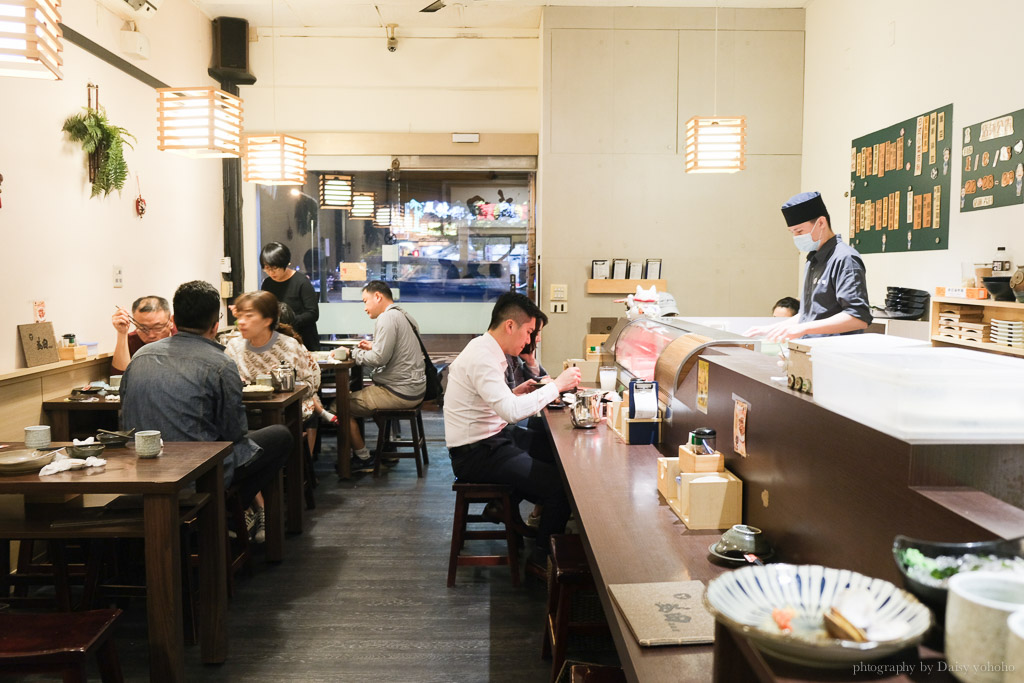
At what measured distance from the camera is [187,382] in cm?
322

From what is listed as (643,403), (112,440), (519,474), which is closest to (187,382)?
(112,440)

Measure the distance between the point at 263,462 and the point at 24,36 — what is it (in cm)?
214

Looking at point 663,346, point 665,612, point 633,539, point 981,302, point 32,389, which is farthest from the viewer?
point 32,389

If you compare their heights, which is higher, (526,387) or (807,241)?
(807,241)

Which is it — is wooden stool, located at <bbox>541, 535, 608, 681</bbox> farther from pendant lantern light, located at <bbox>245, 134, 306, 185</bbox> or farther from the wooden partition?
pendant lantern light, located at <bbox>245, 134, 306, 185</bbox>

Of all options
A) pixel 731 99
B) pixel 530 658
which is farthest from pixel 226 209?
pixel 530 658

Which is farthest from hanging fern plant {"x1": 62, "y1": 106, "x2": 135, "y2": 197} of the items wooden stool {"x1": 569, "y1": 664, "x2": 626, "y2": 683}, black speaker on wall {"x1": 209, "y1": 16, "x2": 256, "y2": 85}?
wooden stool {"x1": 569, "y1": 664, "x2": 626, "y2": 683}

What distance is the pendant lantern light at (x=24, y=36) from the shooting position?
7.82ft

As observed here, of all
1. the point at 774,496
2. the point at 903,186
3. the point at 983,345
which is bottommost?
the point at 774,496

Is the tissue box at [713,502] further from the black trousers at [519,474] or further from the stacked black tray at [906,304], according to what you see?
the stacked black tray at [906,304]

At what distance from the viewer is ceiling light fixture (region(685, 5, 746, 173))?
4910 mm

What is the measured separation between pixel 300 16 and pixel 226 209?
6.53 ft

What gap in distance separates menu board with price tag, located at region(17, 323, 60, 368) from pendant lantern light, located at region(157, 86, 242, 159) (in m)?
1.25

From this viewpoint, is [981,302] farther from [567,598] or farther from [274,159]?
[274,159]
